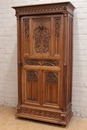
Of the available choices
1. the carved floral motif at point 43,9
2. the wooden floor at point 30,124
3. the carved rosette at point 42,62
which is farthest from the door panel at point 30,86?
the carved floral motif at point 43,9

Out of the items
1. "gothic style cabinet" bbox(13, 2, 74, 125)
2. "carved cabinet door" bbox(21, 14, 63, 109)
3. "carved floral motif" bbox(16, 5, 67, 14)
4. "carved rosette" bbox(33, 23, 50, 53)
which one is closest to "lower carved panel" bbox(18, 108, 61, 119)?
"gothic style cabinet" bbox(13, 2, 74, 125)

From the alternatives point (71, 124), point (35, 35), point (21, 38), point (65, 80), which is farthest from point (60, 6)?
point (71, 124)

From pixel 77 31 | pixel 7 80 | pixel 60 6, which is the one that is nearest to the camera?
pixel 60 6

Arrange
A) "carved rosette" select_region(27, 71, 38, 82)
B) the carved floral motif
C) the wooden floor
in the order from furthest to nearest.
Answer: "carved rosette" select_region(27, 71, 38, 82) → the wooden floor → the carved floral motif

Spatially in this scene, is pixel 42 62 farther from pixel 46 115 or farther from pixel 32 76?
pixel 46 115

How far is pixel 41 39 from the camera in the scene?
116 inches

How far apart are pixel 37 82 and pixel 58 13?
118cm

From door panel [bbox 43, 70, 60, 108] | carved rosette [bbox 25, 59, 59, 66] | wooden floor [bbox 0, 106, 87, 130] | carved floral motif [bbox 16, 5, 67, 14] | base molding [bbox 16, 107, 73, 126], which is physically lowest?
wooden floor [bbox 0, 106, 87, 130]

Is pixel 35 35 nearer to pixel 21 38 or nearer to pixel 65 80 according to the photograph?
pixel 21 38

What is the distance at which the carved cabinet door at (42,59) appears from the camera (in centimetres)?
285

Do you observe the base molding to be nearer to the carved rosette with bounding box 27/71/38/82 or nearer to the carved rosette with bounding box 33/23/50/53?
the carved rosette with bounding box 27/71/38/82

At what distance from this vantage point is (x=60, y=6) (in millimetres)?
2719

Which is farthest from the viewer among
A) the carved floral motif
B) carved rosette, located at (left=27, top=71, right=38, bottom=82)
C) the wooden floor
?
carved rosette, located at (left=27, top=71, right=38, bottom=82)

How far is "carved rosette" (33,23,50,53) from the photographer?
2899mm
